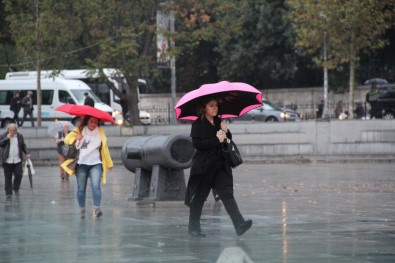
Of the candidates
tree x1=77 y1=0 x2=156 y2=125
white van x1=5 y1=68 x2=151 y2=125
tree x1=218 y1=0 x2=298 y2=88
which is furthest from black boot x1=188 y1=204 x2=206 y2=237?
tree x1=218 y1=0 x2=298 y2=88

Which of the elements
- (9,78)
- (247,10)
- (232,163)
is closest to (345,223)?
(232,163)

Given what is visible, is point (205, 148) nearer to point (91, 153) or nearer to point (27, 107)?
point (91, 153)

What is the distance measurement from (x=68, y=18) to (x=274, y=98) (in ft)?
84.3

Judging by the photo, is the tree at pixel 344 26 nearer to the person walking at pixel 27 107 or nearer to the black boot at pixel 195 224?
the person walking at pixel 27 107

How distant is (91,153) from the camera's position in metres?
16.0

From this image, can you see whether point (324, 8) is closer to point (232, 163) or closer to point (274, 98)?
point (274, 98)

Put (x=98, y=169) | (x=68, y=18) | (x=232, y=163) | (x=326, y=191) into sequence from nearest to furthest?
(x=232, y=163) → (x=98, y=169) → (x=326, y=191) → (x=68, y=18)

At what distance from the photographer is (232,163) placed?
13.0 meters

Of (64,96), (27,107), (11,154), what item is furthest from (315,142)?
(64,96)

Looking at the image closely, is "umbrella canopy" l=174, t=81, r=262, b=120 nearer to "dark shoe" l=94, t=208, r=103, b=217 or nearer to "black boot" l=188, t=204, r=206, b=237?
"black boot" l=188, t=204, r=206, b=237

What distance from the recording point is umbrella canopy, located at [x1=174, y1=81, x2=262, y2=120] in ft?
42.5

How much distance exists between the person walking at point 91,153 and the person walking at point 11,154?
5.56 meters

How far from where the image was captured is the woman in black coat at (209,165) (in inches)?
508

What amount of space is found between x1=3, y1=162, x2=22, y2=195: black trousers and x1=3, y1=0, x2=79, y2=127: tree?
17.4 meters
